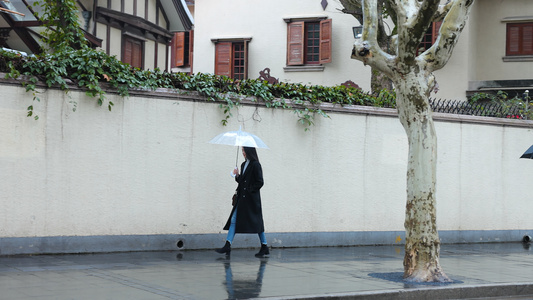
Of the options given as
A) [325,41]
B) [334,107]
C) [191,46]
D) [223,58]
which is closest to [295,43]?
[325,41]

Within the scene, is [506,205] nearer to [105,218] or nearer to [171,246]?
[171,246]

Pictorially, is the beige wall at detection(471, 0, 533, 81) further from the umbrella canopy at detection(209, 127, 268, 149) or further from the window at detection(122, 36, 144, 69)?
the umbrella canopy at detection(209, 127, 268, 149)

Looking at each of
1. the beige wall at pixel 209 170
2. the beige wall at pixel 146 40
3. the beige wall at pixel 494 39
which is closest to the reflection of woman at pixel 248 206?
the beige wall at pixel 209 170

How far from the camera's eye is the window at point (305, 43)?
25.3 metres

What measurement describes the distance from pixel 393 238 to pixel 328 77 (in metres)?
12.0

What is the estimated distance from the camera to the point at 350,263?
10.8 m

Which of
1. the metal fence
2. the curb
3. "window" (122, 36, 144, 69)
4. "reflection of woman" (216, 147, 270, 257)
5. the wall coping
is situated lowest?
the curb

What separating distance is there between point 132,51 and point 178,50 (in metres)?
6.36

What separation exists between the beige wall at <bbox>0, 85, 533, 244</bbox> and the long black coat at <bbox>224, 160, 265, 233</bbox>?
856 mm

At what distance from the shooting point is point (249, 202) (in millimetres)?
11258

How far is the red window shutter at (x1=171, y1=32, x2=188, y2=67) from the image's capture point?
2875cm

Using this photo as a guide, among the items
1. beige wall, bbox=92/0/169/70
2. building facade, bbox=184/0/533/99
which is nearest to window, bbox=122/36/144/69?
beige wall, bbox=92/0/169/70

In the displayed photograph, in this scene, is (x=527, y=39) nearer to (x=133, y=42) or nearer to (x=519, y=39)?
(x=519, y=39)

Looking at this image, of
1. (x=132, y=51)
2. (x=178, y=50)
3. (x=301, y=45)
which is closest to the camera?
(x=132, y=51)
